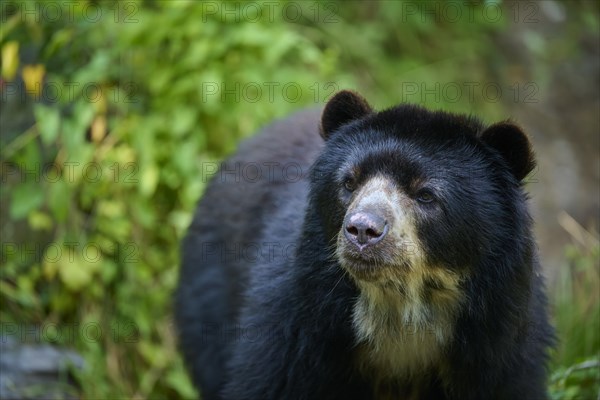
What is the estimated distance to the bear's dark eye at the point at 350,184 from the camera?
168 inches

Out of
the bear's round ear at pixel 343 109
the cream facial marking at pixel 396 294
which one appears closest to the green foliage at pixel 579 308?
the cream facial marking at pixel 396 294

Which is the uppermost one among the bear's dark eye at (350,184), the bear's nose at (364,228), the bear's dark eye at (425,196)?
the bear's dark eye at (425,196)

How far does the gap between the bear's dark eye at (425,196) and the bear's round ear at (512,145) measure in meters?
0.41

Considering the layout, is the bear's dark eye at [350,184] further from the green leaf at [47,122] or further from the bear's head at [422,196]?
the green leaf at [47,122]

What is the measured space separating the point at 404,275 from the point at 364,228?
1.02 ft

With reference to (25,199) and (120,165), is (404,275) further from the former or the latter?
(25,199)

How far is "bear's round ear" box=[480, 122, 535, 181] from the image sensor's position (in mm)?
4254

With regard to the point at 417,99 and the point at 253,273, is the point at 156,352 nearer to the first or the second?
the point at 253,273

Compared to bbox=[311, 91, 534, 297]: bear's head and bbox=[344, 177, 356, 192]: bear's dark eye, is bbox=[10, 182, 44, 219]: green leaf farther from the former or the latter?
bbox=[344, 177, 356, 192]: bear's dark eye

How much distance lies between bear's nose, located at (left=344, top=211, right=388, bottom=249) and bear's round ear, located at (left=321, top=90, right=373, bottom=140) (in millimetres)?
825

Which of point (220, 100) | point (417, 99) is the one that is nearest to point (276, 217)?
point (220, 100)

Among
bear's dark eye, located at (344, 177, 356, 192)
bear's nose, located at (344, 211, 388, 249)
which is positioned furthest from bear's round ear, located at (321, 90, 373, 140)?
bear's nose, located at (344, 211, 388, 249)

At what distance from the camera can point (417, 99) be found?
9.32m

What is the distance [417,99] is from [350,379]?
206 inches
